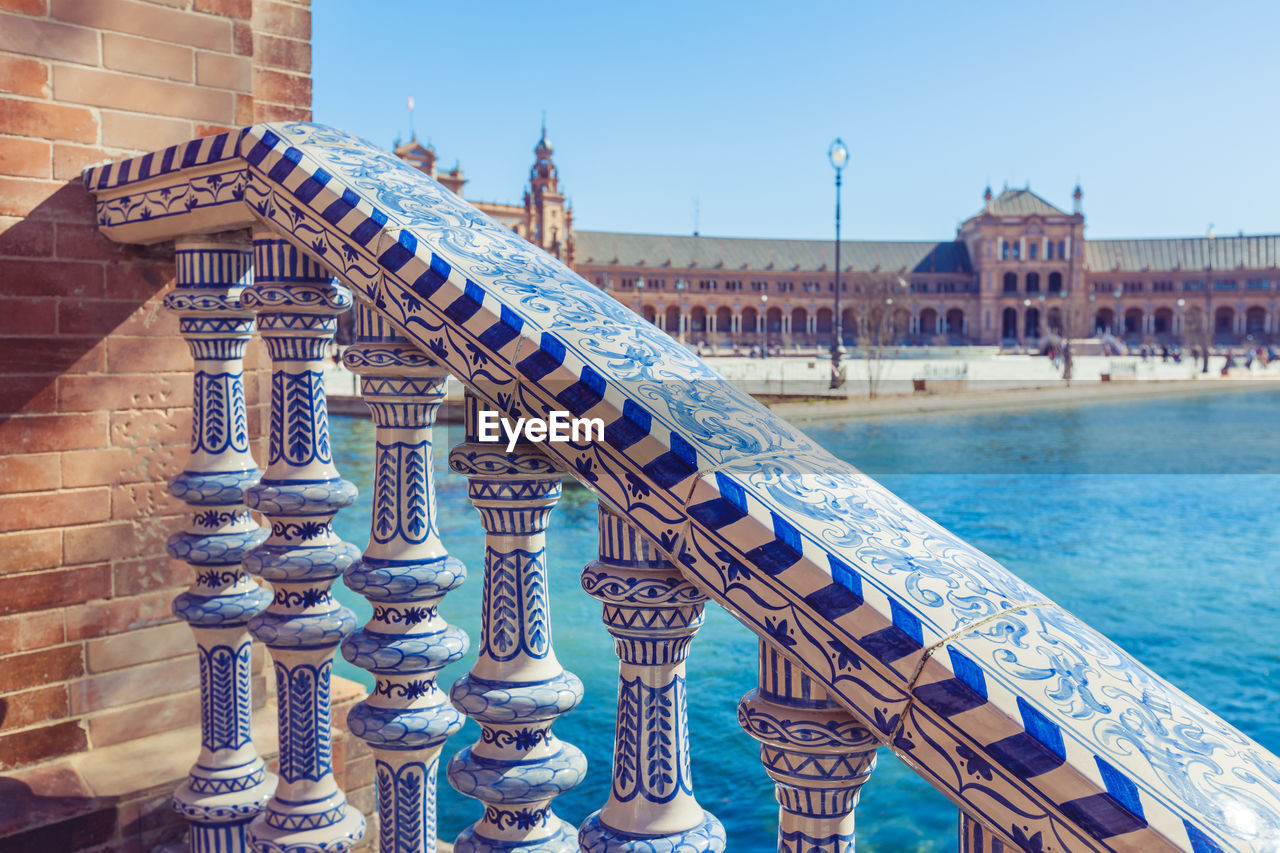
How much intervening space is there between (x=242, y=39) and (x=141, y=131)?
37cm

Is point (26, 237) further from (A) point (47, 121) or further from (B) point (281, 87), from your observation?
(B) point (281, 87)

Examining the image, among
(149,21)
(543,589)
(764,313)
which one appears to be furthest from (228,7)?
(764,313)

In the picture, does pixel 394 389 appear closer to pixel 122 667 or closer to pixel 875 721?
pixel 875 721

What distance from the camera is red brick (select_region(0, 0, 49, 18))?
2053 mm

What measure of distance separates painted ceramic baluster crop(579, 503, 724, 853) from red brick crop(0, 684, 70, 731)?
1623 millimetres

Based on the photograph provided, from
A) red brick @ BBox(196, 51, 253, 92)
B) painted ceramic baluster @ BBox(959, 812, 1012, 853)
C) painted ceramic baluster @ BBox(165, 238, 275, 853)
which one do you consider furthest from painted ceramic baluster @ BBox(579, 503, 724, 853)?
red brick @ BBox(196, 51, 253, 92)

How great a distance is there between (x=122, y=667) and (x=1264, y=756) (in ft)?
7.47

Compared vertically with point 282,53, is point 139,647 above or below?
below

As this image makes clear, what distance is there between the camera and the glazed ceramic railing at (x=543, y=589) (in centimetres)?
79

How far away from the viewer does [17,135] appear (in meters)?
2.08

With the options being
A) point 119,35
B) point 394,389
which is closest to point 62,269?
point 119,35

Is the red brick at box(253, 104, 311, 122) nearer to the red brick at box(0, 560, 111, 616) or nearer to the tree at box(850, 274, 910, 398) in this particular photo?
the red brick at box(0, 560, 111, 616)

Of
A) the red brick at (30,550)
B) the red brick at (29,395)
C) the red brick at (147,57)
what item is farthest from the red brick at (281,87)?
the red brick at (30,550)

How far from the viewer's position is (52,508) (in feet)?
7.18
